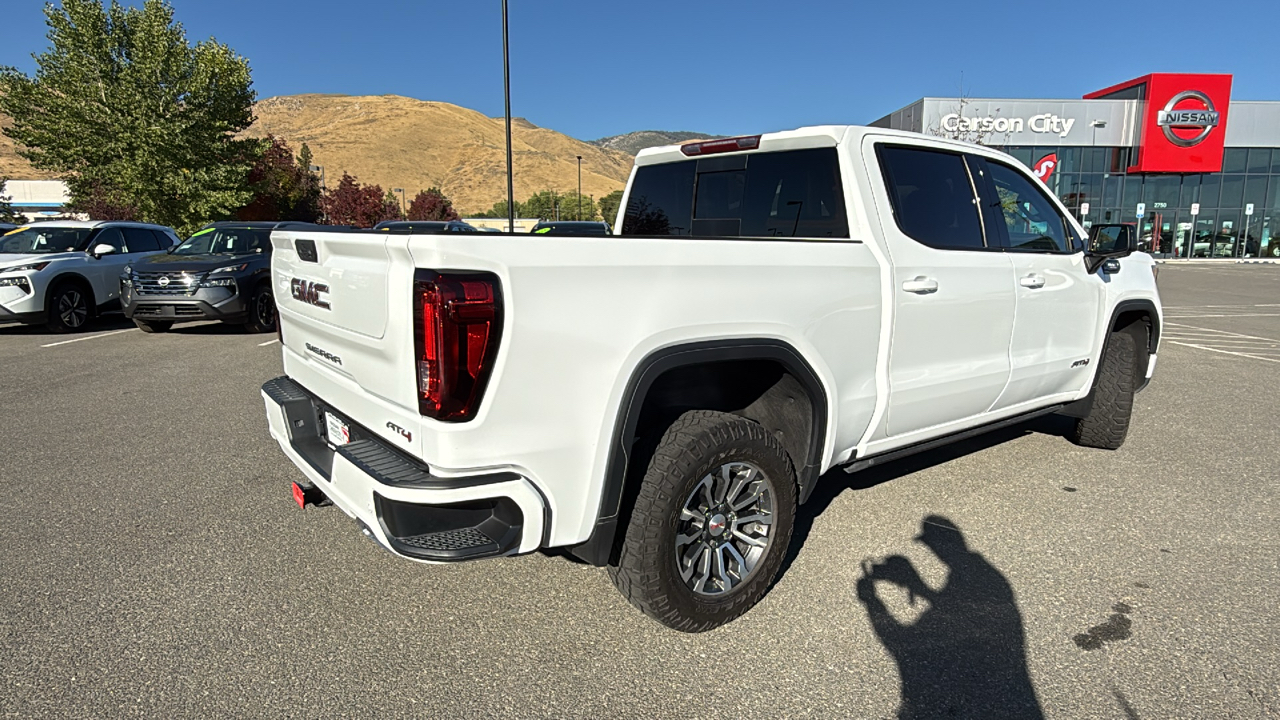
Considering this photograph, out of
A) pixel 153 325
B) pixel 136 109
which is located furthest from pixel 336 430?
pixel 136 109

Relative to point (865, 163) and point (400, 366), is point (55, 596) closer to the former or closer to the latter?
point (400, 366)

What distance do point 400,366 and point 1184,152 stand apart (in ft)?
141

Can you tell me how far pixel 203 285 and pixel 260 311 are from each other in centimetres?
88

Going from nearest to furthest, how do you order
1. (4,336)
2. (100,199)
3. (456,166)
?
(4,336), (100,199), (456,166)

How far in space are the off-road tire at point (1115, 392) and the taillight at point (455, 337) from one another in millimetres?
4395

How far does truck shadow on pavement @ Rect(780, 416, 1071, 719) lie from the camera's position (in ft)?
8.02

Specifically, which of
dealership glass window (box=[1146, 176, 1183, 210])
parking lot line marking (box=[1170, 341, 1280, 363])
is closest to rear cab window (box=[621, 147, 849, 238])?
parking lot line marking (box=[1170, 341, 1280, 363])

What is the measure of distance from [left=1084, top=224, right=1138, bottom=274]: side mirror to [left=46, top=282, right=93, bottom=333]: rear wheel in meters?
12.4

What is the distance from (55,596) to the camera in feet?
10.00

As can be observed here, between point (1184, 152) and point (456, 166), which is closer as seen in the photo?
point (1184, 152)

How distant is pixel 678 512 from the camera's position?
262 centimetres

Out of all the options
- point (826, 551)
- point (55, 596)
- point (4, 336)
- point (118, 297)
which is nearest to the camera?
point (55, 596)

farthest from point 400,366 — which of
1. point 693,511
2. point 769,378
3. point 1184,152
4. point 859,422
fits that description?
point 1184,152

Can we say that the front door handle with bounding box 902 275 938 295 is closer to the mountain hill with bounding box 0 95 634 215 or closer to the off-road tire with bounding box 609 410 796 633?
the off-road tire with bounding box 609 410 796 633
